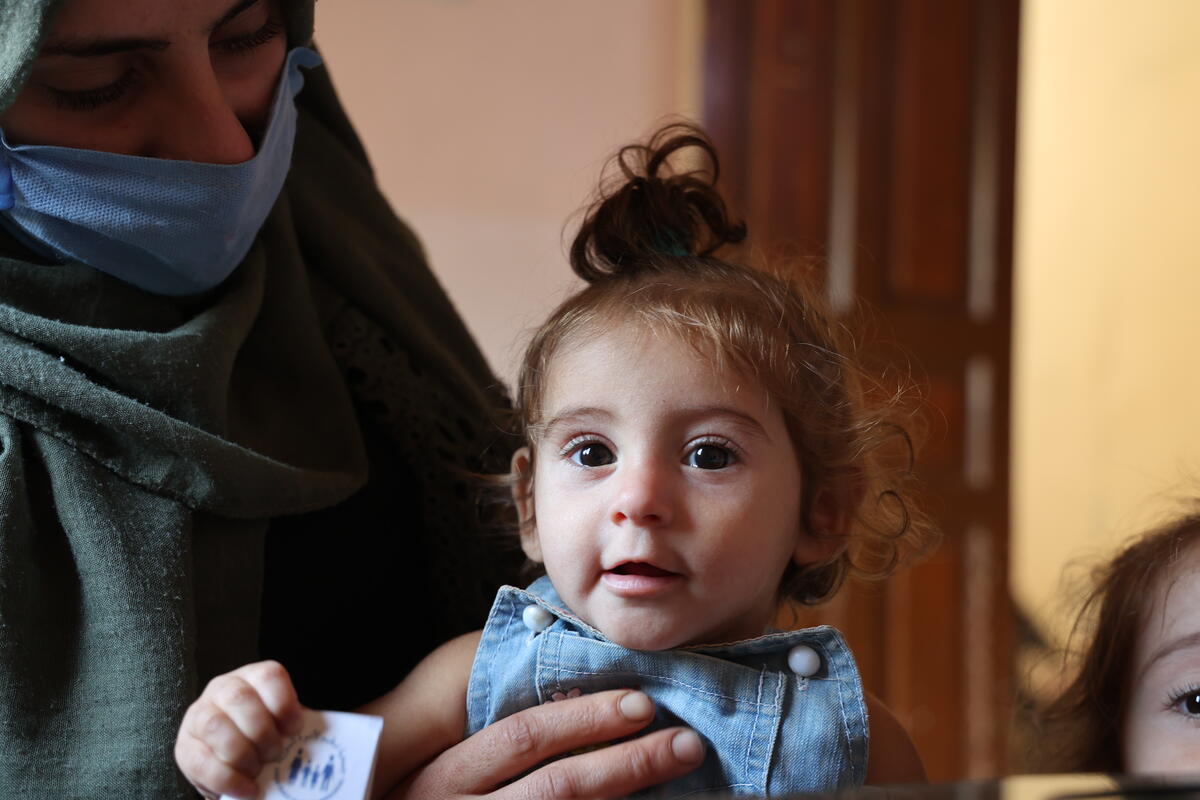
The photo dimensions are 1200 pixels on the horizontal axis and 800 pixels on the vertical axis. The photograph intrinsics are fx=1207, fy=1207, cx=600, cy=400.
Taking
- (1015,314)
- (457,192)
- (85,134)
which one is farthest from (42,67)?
(1015,314)

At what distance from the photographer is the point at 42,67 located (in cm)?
87

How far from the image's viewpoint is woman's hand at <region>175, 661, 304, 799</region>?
678 mm

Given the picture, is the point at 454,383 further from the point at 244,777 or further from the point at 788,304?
the point at 244,777

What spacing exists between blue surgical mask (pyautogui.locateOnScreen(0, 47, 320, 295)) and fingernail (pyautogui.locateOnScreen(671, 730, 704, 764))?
530mm

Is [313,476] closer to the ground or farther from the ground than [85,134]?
closer to the ground

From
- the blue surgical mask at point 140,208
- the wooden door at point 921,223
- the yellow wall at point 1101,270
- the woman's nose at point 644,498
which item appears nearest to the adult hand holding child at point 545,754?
the woman's nose at point 644,498

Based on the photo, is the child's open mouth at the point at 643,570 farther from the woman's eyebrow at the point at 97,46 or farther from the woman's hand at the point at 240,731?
the woman's eyebrow at the point at 97,46

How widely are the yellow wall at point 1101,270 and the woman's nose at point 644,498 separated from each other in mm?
2610

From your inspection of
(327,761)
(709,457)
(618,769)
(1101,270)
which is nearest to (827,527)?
(709,457)

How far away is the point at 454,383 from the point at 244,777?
1.86 feet

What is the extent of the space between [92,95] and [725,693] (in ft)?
2.10

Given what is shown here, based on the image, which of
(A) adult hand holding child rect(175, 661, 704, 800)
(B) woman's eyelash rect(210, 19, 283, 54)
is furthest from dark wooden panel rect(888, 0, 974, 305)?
(A) adult hand holding child rect(175, 661, 704, 800)

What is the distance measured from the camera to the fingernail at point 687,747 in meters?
0.83

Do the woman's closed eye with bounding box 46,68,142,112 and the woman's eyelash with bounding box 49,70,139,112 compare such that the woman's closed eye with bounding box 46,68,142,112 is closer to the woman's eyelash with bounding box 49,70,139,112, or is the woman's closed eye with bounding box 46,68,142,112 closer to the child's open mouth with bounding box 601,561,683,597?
the woman's eyelash with bounding box 49,70,139,112
